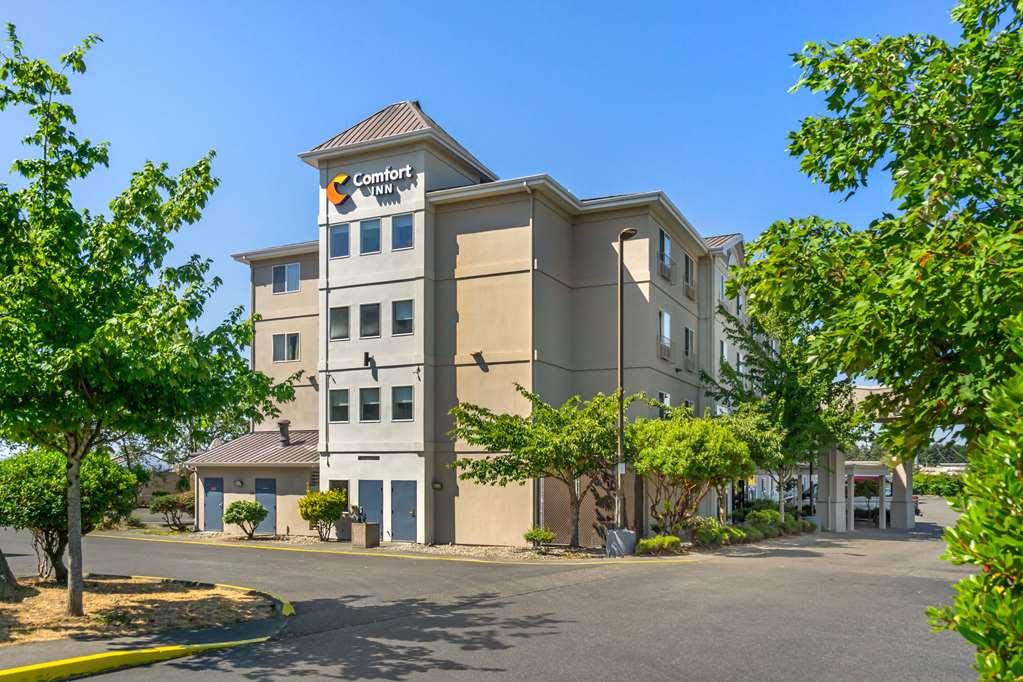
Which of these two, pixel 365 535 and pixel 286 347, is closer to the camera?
pixel 365 535

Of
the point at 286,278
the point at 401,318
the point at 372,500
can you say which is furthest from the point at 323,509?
the point at 286,278

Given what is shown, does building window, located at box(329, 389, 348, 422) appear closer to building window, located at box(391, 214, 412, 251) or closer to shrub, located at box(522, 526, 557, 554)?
building window, located at box(391, 214, 412, 251)

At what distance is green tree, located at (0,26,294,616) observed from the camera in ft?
38.7

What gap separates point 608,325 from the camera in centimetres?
3231

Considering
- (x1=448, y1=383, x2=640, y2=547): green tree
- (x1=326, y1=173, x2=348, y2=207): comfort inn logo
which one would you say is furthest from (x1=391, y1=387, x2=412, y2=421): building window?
(x1=326, y1=173, x2=348, y2=207): comfort inn logo

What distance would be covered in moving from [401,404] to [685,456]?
11.2m

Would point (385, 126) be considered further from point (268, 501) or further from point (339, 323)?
point (268, 501)

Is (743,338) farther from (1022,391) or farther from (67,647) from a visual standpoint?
(1022,391)

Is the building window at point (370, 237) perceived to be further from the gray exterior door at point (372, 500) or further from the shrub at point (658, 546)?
the shrub at point (658, 546)

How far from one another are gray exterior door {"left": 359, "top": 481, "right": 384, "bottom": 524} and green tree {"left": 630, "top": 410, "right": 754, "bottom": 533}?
10104mm

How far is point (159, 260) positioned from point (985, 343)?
492 inches

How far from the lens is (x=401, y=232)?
3181 cm

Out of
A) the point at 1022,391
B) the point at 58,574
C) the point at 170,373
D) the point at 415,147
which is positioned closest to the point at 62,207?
the point at 170,373

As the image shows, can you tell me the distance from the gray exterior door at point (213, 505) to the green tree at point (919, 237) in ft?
106
